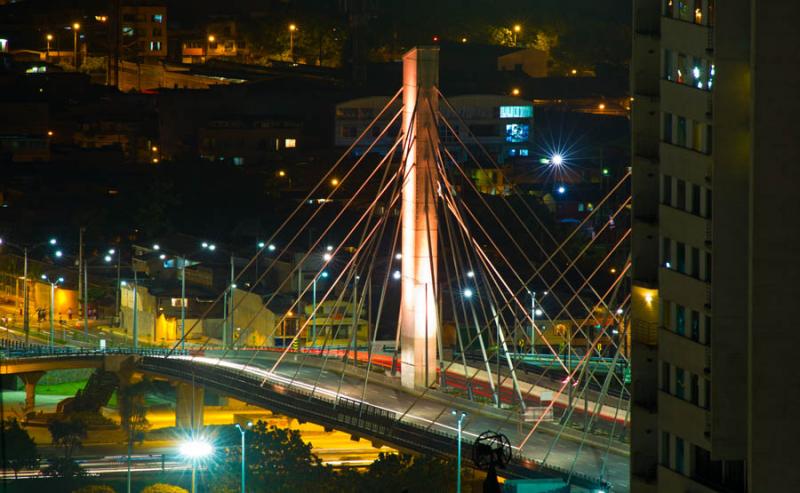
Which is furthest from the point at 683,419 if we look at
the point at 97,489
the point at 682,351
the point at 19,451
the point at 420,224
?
the point at 420,224

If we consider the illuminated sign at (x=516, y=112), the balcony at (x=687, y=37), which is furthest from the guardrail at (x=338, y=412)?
the illuminated sign at (x=516, y=112)

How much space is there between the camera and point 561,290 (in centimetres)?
6159

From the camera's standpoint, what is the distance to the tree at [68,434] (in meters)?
44.5

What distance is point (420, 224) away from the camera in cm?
4512

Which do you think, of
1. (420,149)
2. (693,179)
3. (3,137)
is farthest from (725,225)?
(3,137)

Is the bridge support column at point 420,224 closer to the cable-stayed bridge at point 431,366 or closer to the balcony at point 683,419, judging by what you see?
the cable-stayed bridge at point 431,366

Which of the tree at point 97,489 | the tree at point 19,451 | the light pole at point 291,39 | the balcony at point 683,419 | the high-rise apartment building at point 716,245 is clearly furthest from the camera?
the light pole at point 291,39

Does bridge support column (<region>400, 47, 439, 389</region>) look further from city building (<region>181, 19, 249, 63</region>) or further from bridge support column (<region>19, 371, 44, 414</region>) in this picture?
city building (<region>181, 19, 249, 63</region>)

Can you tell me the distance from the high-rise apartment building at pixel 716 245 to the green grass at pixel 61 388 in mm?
39010

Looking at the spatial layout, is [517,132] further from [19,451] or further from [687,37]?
[687,37]

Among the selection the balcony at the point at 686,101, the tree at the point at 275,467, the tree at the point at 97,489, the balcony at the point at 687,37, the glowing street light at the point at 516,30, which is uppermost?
the glowing street light at the point at 516,30

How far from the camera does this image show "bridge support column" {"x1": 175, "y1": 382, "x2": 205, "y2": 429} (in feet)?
154

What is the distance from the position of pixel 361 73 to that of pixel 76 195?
72.1 ft

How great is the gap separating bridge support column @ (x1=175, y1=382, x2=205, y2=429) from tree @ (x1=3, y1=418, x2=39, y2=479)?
6350mm
